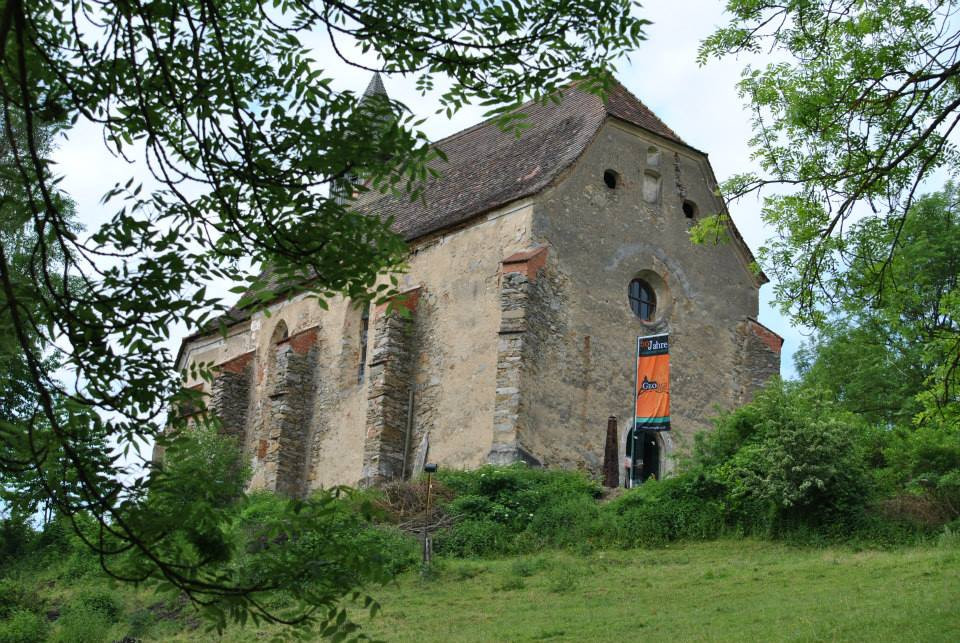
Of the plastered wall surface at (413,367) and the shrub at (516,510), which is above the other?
the plastered wall surface at (413,367)

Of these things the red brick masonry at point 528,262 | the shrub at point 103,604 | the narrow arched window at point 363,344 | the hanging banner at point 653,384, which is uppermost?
the red brick masonry at point 528,262

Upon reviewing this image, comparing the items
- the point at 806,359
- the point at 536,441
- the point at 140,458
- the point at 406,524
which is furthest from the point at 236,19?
the point at 806,359

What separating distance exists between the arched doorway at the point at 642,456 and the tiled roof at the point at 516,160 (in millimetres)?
5945

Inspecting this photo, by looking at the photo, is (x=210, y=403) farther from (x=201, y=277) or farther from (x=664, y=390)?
(x=201, y=277)

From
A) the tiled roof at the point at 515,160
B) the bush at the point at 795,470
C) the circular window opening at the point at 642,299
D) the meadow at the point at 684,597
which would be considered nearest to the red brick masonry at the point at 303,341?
the tiled roof at the point at 515,160

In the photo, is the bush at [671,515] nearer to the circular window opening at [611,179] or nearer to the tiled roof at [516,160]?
the tiled roof at [516,160]

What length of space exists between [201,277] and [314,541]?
6.32ft

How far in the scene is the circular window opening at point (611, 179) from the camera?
29625 millimetres

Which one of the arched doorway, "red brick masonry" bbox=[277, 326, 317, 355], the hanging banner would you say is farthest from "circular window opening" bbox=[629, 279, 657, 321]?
"red brick masonry" bbox=[277, 326, 317, 355]

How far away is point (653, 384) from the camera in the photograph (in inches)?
1086

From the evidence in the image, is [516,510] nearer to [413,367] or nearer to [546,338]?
[546,338]

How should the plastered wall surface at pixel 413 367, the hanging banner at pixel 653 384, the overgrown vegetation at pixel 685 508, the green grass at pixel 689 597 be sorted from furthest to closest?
the plastered wall surface at pixel 413 367
the hanging banner at pixel 653 384
the overgrown vegetation at pixel 685 508
the green grass at pixel 689 597

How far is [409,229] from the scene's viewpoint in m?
31.5

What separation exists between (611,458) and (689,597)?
10384 mm
